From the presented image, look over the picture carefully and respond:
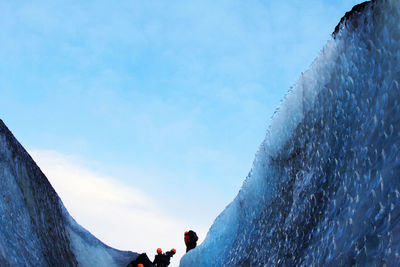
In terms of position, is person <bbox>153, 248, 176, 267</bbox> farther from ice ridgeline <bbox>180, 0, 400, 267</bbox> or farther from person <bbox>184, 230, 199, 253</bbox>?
ice ridgeline <bbox>180, 0, 400, 267</bbox>

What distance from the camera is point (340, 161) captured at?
144 inches

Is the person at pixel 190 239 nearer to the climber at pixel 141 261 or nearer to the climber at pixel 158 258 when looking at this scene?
the climber at pixel 158 258

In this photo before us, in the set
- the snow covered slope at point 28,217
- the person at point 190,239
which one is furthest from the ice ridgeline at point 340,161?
the person at point 190,239

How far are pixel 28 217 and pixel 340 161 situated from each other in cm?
484

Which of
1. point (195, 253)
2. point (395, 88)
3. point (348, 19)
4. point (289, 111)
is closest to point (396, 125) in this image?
point (395, 88)

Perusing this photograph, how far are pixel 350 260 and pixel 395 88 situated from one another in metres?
1.30

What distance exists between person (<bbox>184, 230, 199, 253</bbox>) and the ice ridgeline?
5258 millimetres

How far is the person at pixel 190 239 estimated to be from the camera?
1092 centimetres

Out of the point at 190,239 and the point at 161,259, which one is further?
the point at 190,239

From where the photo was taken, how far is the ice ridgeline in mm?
2861

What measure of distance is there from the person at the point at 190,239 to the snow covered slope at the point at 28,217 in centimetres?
303

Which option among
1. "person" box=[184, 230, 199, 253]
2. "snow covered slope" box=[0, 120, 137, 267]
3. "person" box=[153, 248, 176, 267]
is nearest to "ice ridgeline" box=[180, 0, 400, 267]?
"snow covered slope" box=[0, 120, 137, 267]

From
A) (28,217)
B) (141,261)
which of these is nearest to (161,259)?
(141,261)

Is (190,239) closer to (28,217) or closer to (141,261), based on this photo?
(141,261)
